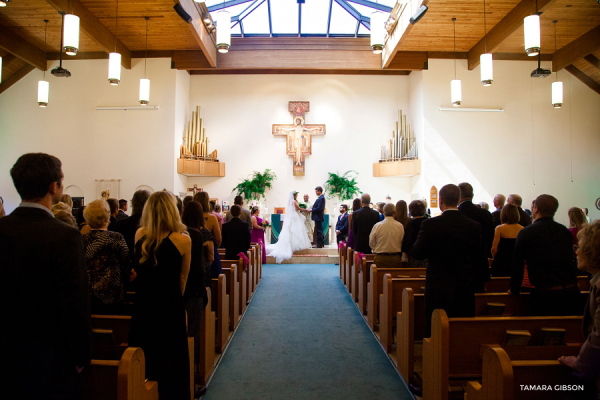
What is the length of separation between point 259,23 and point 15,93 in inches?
255

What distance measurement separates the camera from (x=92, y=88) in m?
9.97

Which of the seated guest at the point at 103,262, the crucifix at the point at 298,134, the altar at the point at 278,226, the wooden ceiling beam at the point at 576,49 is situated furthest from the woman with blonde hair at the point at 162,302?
the wooden ceiling beam at the point at 576,49

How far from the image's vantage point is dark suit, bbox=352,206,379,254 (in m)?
5.36

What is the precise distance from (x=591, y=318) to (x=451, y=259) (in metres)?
0.96

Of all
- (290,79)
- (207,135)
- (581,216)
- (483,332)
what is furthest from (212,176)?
(483,332)

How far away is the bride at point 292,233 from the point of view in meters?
8.45

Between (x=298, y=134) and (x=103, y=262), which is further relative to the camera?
(x=298, y=134)

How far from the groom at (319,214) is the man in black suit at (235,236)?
3727 millimetres

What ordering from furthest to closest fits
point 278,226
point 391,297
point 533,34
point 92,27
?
1. point 278,226
2. point 92,27
3. point 533,34
4. point 391,297

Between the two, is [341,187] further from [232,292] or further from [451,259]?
[451,259]

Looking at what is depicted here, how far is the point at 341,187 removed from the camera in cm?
1073

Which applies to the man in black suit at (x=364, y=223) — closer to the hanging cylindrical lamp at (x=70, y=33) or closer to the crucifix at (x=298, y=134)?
the hanging cylindrical lamp at (x=70, y=33)

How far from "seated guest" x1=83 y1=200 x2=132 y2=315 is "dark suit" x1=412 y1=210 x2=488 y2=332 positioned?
6.30 feet

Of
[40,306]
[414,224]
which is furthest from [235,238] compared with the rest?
[40,306]
